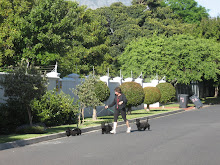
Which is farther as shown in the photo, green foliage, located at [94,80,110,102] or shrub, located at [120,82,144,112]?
shrub, located at [120,82,144,112]

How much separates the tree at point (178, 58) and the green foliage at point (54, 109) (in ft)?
90.7

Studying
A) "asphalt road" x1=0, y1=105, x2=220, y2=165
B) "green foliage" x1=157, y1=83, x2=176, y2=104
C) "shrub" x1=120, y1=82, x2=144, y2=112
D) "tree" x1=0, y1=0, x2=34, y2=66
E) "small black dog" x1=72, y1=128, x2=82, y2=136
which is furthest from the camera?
"green foliage" x1=157, y1=83, x2=176, y2=104

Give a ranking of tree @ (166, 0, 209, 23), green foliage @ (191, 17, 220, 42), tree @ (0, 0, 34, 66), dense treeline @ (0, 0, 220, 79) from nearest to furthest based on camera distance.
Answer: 1. tree @ (0, 0, 34, 66)
2. dense treeline @ (0, 0, 220, 79)
3. green foliage @ (191, 17, 220, 42)
4. tree @ (166, 0, 209, 23)

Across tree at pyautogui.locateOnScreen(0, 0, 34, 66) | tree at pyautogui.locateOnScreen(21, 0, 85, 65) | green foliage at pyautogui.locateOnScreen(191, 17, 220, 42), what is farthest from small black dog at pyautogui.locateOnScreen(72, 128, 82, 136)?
green foliage at pyautogui.locateOnScreen(191, 17, 220, 42)

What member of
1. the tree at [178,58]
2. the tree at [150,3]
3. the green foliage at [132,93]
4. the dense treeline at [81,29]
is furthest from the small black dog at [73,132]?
the tree at [150,3]

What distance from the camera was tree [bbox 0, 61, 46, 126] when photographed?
16.8 m

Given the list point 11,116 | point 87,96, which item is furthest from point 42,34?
point 11,116

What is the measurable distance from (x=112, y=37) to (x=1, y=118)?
173ft

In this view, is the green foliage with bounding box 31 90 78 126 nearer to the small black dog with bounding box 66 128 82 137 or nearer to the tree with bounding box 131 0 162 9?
the small black dog with bounding box 66 128 82 137

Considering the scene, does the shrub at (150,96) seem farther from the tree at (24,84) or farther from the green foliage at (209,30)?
the green foliage at (209,30)

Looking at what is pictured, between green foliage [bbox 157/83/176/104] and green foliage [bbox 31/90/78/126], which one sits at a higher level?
green foliage [bbox 157/83/176/104]

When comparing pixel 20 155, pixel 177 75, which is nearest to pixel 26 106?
pixel 20 155

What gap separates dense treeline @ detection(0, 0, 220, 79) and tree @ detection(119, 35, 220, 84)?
5.02 metres

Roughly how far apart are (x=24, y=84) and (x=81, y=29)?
123ft
